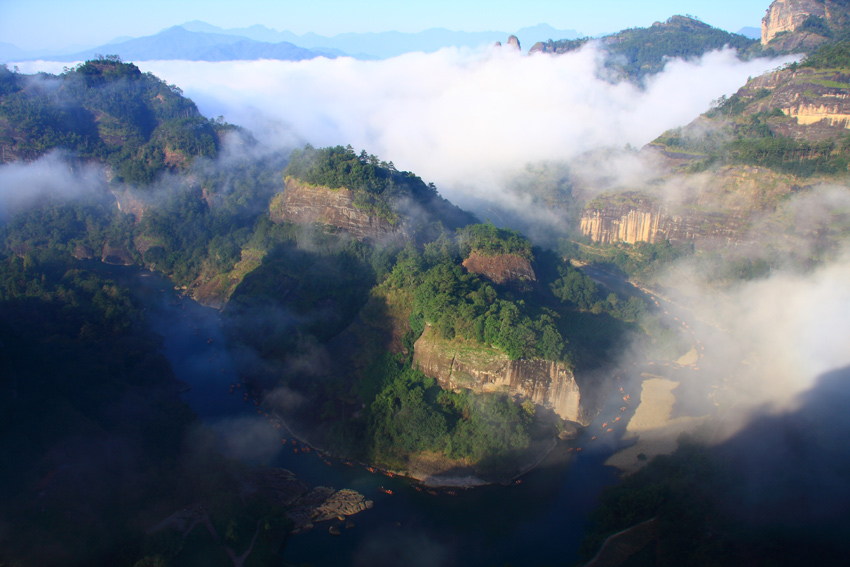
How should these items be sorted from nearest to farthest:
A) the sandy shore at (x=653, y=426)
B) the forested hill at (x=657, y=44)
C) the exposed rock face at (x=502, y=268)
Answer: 1. the sandy shore at (x=653, y=426)
2. the exposed rock face at (x=502, y=268)
3. the forested hill at (x=657, y=44)

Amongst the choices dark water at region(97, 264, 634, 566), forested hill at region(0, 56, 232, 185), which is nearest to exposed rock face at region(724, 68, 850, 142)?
dark water at region(97, 264, 634, 566)

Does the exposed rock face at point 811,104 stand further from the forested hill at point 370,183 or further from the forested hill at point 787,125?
the forested hill at point 370,183

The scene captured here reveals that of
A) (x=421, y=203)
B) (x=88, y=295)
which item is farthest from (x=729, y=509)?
(x=88, y=295)

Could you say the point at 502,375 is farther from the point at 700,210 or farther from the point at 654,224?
the point at 654,224

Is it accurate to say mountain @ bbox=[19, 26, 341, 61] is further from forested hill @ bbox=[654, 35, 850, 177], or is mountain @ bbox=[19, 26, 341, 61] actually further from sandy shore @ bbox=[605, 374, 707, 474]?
sandy shore @ bbox=[605, 374, 707, 474]

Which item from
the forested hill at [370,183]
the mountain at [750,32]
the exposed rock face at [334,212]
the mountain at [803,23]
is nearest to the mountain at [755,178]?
the forested hill at [370,183]

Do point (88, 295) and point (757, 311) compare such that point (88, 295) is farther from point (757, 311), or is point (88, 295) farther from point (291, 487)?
point (757, 311)

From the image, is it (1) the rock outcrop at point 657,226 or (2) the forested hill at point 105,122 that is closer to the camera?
(1) the rock outcrop at point 657,226
